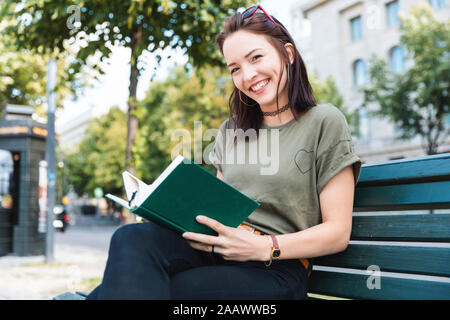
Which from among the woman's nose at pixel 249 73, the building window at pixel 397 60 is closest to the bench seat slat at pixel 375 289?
the woman's nose at pixel 249 73

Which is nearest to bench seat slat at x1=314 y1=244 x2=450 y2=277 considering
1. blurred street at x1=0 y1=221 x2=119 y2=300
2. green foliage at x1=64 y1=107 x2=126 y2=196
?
blurred street at x1=0 y1=221 x2=119 y2=300

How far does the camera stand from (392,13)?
25.2 m

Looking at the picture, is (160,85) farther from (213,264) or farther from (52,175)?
(213,264)

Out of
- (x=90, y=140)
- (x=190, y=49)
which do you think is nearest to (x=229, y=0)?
(x=190, y=49)

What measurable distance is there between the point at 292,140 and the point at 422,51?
652 inches

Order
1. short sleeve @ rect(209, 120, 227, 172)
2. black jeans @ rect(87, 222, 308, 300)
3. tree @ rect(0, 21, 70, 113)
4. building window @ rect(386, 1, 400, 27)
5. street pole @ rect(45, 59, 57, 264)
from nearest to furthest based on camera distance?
1. black jeans @ rect(87, 222, 308, 300)
2. short sleeve @ rect(209, 120, 227, 172)
3. street pole @ rect(45, 59, 57, 264)
4. tree @ rect(0, 21, 70, 113)
5. building window @ rect(386, 1, 400, 27)

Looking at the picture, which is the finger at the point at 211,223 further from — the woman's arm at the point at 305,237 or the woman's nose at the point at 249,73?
the woman's nose at the point at 249,73

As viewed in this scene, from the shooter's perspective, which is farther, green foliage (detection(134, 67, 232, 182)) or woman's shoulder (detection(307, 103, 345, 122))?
green foliage (detection(134, 67, 232, 182))

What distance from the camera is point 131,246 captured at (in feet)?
5.19

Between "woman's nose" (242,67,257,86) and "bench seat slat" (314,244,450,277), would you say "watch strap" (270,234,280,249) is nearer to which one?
"bench seat slat" (314,244,450,277)

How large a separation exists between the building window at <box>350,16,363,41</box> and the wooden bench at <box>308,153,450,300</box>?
27613mm

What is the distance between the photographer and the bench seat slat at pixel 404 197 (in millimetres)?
1683

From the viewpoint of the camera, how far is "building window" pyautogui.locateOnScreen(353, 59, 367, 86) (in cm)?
2738

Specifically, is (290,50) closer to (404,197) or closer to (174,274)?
(404,197)
